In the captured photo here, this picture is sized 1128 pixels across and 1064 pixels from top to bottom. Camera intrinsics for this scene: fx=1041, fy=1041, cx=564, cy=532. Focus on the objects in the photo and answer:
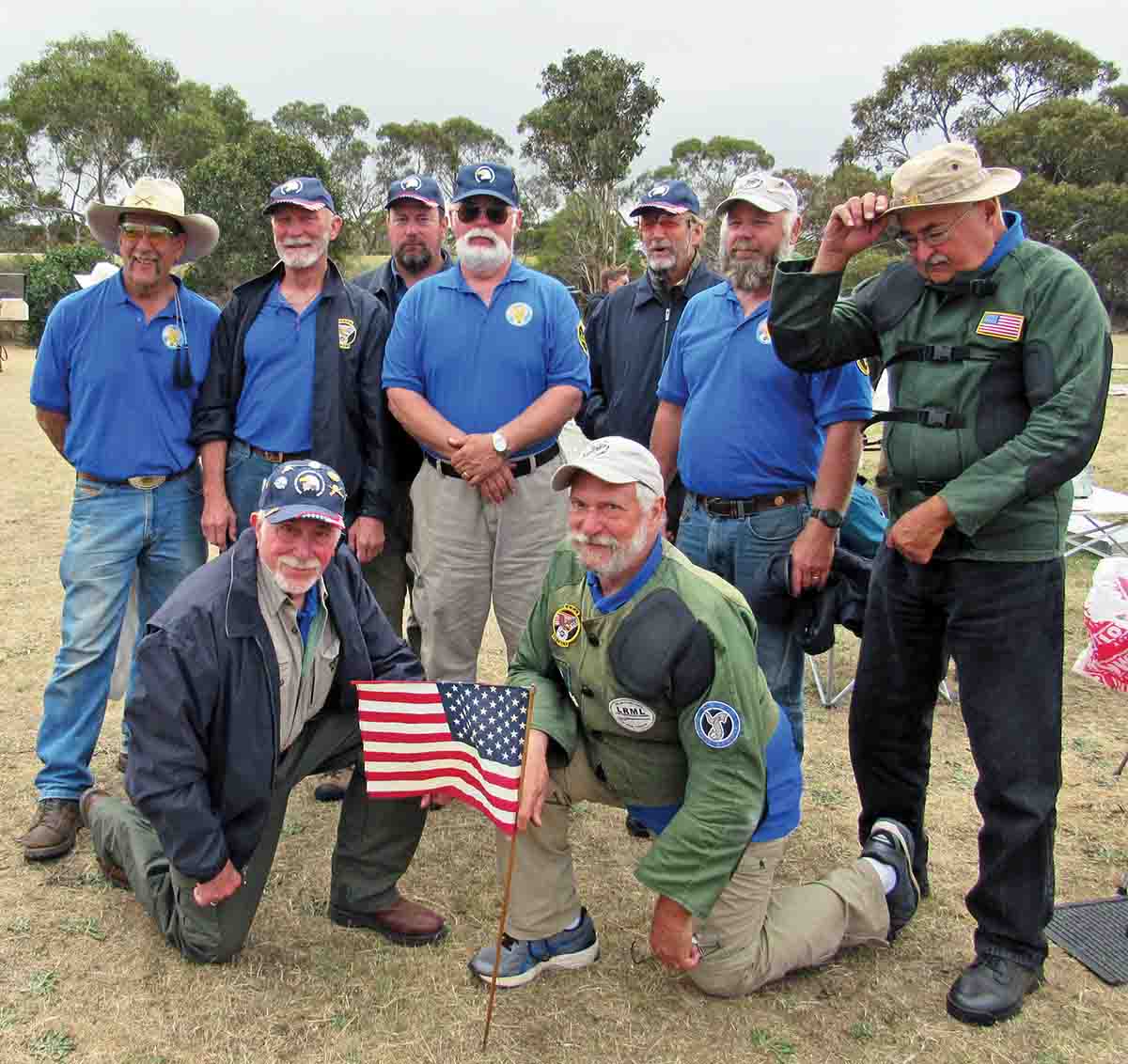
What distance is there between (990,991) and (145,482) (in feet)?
11.3

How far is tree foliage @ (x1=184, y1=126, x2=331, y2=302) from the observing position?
28.5 meters

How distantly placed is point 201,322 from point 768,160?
217ft

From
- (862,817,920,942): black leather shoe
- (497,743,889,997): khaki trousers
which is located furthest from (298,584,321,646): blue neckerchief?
(862,817,920,942): black leather shoe

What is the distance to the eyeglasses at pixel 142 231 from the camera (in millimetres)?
4109

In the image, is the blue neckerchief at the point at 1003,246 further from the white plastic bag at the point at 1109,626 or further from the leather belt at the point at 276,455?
the leather belt at the point at 276,455

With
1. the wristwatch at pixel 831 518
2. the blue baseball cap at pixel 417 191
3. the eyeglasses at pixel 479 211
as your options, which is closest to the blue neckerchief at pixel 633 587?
the wristwatch at pixel 831 518

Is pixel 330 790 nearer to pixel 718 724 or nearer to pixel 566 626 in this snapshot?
pixel 566 626

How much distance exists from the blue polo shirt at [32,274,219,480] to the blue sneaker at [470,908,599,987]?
2.25 metres

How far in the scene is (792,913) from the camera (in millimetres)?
3170

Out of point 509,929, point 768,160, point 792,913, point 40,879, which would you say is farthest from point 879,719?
point 768,160

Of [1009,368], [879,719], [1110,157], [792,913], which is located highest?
[1110,157]

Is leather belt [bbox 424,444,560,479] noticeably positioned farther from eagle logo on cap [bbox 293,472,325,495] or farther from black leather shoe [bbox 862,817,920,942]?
black leather shoe [bbox 862,817,920,942]

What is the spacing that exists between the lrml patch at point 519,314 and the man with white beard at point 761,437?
0.68 m

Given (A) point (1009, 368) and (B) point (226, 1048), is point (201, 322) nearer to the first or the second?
(B) point (226, 1048)
